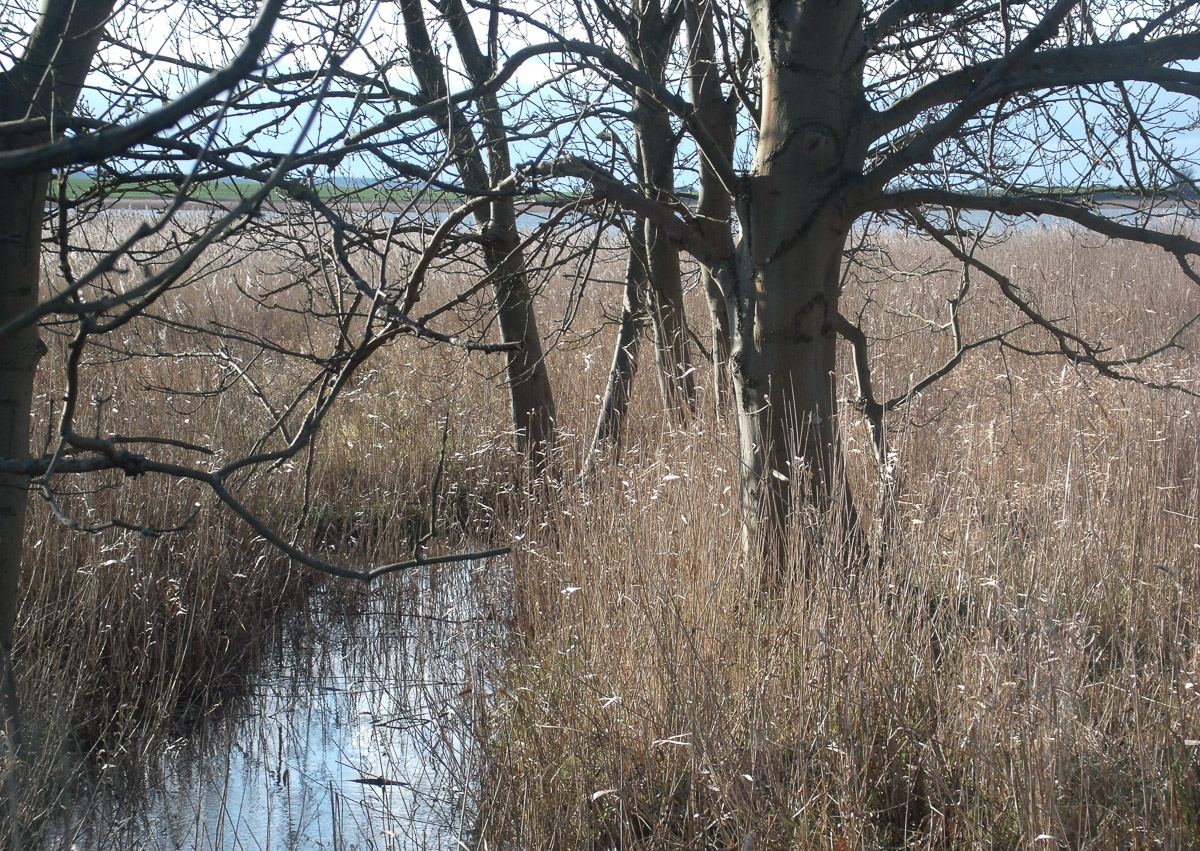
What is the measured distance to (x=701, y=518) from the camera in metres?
3.25

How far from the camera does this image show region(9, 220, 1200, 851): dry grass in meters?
2.18

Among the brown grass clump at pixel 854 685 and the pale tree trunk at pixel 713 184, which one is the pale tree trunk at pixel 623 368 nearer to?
the pale tree trunk at pixel 713 184

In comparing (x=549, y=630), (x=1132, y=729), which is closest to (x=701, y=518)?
(x=549, y=630)

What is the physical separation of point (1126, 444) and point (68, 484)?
16.0 feet

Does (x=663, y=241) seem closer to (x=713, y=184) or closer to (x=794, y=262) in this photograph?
(x=713, y=184)

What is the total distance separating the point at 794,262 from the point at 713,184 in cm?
110

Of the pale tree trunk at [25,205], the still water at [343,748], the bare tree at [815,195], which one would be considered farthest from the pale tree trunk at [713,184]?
the pale tree trunk at [25,205]

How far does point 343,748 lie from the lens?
3.47 meters

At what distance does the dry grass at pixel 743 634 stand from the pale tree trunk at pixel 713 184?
0.35 meters

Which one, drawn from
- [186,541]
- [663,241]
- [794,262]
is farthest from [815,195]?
[186,541]

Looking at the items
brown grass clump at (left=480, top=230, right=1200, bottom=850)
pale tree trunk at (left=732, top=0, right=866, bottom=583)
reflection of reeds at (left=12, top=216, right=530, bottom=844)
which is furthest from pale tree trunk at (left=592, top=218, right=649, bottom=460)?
pale tree trunk at (left=732, top=0, right=866, bottom=583)

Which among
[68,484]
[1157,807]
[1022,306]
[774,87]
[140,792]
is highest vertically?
[774,87]

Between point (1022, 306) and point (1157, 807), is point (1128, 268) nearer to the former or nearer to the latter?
point (1022, 306)

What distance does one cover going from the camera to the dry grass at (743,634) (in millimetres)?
2184
